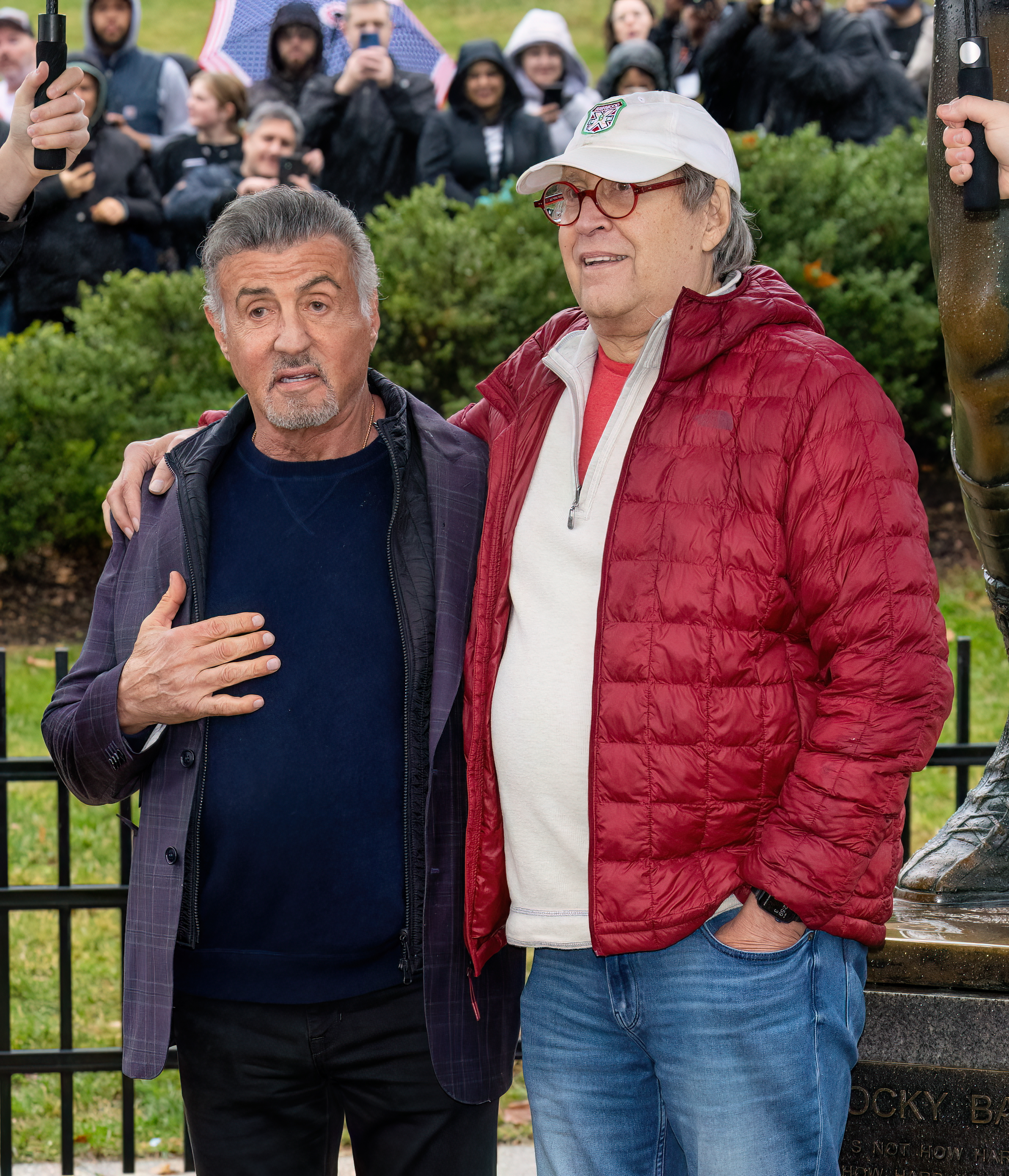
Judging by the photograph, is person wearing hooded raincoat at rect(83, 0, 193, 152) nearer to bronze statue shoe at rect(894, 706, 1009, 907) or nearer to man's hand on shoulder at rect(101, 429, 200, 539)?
man's hand on shoulder at rect(101, 429, 200, 539)

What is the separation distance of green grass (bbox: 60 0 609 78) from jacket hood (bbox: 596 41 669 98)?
11618mm

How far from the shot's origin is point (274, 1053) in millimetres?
2500

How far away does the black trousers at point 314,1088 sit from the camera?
250 centimetres

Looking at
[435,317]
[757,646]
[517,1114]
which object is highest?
[435,317]

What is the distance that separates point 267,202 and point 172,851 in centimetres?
122

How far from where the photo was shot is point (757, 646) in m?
2.22

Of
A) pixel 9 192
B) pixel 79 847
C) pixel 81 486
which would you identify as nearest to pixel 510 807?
pixel 9 192

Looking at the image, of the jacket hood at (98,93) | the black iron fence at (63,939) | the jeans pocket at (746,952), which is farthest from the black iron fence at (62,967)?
the jacket hood at (98,93)

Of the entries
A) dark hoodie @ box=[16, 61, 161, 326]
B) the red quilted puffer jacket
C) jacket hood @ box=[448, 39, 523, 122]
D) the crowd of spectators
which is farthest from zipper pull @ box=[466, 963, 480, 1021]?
jacket hood @ box=[448, 39, 523, 122]

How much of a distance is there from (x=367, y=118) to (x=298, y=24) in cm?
116

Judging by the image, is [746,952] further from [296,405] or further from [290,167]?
[290,167]

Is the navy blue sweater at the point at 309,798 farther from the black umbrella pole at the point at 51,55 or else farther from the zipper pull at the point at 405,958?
the black umbrella pole at the point at 51,55

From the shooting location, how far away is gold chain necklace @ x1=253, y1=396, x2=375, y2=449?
9.07ft

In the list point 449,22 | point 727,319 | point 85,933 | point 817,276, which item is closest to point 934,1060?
point 727,319
